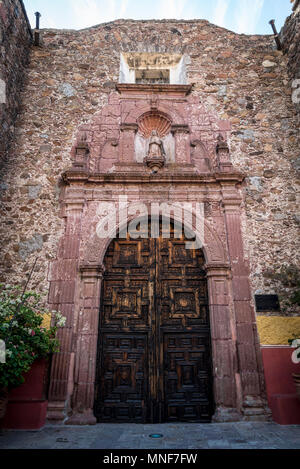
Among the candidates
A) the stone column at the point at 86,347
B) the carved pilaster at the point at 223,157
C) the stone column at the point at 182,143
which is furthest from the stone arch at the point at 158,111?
the stone column at the point at 86,347

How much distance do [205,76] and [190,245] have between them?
368 cm

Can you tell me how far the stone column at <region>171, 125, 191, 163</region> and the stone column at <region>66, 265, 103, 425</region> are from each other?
8.22 ft

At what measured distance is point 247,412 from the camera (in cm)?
420

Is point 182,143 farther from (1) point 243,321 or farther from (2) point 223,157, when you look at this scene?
(1) point 243,321

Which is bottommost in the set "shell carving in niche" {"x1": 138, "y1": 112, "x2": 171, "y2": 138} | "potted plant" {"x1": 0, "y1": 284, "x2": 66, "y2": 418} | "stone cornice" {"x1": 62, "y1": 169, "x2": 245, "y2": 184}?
"potted plant" {"x1": 0, "y1": 284, "x2": 66, "y2": 418}

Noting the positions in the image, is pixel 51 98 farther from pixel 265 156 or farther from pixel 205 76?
pixel 265 156

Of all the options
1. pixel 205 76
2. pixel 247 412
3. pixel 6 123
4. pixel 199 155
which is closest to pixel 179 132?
pixel 199 155

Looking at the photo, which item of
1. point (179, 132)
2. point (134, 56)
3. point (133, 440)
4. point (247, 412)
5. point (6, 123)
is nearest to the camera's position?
point (133, 440)

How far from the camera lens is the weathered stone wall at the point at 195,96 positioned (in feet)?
16.8

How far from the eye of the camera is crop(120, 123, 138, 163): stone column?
5754 mm

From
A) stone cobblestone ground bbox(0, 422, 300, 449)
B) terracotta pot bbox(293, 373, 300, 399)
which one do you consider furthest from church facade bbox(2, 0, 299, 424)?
terracotta pot bbox(293, 373, 300, 399)

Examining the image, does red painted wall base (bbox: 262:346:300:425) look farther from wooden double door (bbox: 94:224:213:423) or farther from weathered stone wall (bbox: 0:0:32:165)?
weathered stone wall (bbox: 0:0:32:165)

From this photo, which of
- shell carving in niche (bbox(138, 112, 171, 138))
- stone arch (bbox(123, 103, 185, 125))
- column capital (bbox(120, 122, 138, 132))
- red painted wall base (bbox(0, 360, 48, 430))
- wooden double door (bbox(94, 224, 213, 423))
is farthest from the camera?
shell carving in niche (bbox(138, 112, 171, 138))

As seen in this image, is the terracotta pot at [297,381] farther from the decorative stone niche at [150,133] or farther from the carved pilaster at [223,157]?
the decorative stone niche at [150,133]
